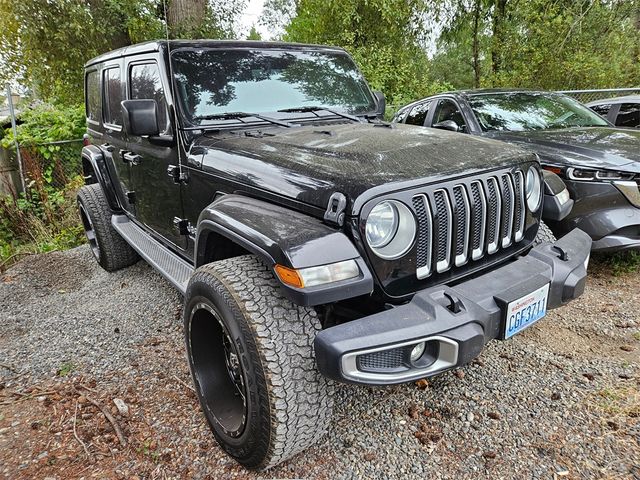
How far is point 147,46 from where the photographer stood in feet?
10.1

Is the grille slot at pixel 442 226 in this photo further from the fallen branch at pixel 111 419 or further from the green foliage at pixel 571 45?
the green foliage at pixel 571 45

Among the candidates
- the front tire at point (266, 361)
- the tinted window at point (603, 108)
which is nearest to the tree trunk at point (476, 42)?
the tinted window at point (603, 108)

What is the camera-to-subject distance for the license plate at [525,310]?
6.17 ft

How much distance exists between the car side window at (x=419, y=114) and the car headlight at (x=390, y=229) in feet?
13.1

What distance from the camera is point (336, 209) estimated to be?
178cm

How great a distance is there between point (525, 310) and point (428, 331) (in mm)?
575

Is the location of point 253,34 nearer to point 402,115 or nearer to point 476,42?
point 476,42

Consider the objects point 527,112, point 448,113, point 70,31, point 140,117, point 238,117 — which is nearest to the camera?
point 140,117

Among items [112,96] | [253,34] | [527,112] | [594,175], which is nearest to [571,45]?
[527,112]

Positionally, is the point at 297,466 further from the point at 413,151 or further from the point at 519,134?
the point at 519,134

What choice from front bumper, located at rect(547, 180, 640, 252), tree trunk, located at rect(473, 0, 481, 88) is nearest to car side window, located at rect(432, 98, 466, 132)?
front bumper, located at rect(547, 180, 640, 252)

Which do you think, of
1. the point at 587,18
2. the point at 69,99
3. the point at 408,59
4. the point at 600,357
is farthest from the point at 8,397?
the point at 587,18

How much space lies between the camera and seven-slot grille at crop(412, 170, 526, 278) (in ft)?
6.21

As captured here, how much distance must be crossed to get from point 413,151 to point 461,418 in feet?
4.52
